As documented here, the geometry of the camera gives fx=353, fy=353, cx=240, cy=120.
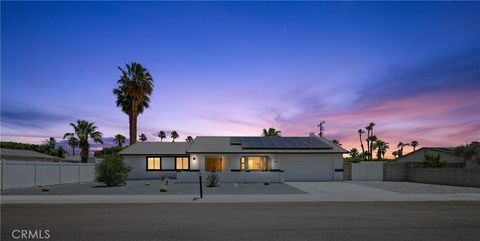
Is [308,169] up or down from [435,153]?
down

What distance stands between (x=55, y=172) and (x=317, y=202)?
21953mm

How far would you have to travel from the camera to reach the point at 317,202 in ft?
55.3

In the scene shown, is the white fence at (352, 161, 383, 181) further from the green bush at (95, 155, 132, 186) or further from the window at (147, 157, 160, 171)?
the green bush at (95, 155, 132, 186)

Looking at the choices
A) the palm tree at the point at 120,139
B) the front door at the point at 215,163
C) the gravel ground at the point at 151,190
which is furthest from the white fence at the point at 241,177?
the palm tree at the point at 120,139

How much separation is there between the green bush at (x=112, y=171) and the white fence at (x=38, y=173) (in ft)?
13.6

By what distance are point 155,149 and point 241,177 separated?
525 inches

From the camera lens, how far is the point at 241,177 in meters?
29.4

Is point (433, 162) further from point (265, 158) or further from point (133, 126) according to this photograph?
point (133, 126)

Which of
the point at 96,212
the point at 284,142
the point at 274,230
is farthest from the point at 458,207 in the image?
the point at 284,142

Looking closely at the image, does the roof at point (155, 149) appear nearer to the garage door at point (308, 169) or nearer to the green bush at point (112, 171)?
the green bush at point (112, 171)

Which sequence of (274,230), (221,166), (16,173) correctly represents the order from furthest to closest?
(221,166), (16,173), (274,230)

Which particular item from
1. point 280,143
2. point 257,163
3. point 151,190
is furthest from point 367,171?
point 151,190

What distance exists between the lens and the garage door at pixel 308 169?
3316 cm

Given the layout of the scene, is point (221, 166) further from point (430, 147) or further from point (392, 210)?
point (430, 147)
